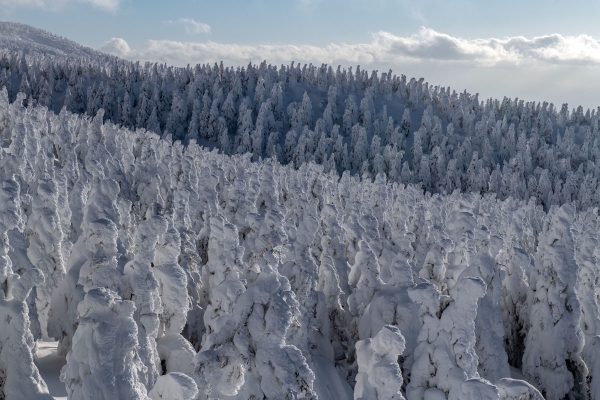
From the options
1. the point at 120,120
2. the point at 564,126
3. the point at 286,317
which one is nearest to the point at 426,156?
the point at 564,126

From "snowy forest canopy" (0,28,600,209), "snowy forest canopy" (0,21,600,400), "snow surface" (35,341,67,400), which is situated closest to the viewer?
"snowy forest canopy" (0,21,600,400)

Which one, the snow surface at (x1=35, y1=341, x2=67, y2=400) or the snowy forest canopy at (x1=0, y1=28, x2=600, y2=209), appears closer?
the snow surface at (x1=35, y1=341, x2=67, y2=400)

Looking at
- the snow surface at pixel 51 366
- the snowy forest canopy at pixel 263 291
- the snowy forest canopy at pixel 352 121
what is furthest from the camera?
the snowy forest canopy at pixel 352 121

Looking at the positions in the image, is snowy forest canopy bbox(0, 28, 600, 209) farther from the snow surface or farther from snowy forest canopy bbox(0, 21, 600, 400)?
the snow surface

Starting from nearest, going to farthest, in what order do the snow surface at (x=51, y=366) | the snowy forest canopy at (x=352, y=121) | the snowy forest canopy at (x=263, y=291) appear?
1. the snowy forest canopy at (x=263, y=291)
2. the snow surface at (x=51, y=366)
3. the snowy forest canopy at (x=352, y=121)

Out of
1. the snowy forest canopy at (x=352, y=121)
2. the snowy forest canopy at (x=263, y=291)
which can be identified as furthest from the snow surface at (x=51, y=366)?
the snowy forest canopy at (x=352, y=121)

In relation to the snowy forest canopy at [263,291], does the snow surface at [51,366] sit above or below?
below

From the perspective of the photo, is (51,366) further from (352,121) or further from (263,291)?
(352,121)

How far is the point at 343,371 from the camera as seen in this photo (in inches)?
496

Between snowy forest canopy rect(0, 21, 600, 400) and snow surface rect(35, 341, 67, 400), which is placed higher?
snowy forest canopy rect(0, 21, 600, 400)

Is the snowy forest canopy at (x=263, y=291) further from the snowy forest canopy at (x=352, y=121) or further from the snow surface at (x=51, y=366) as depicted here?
the snowy forest canopy at (x=352, y=121)

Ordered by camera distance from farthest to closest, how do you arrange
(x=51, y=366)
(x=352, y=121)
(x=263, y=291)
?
(x=352, y=121)
(x=51, y=366)
(x=263, y=291)

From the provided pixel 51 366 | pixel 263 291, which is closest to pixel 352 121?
pixel 51 366

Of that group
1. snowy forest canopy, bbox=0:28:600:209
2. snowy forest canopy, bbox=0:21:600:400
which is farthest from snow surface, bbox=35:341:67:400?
snowy forest canopy, bbox=0:28:600:209
